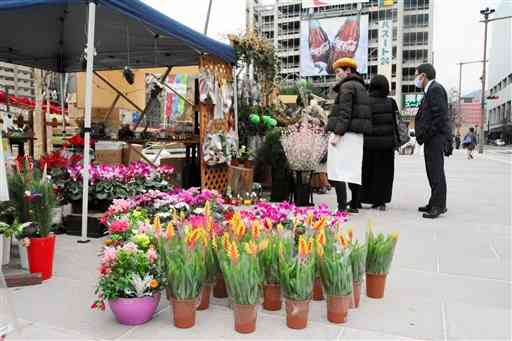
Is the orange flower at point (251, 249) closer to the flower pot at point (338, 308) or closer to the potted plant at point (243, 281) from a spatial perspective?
the potted plant at point (243, 281)

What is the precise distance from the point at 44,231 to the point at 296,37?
250 feet

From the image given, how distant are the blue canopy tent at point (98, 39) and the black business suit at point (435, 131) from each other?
2.88m

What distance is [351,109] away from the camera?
516 cm

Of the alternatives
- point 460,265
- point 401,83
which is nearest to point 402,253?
point 460,265

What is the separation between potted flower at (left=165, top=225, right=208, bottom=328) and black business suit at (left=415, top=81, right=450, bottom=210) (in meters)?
3.85

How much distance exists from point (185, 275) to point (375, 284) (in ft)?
4.06

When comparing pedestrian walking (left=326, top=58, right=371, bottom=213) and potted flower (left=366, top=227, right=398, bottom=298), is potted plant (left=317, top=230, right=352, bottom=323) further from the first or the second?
pedestrian walking (left=326, top=58, right=371, bottom=213)

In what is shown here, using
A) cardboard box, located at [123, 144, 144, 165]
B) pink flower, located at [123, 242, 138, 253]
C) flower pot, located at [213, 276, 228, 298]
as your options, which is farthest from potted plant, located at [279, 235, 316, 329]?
cardboard box, located at [123, 144, 144, 165]

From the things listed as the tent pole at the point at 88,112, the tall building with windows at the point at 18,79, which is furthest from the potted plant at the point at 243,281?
the tall building with windows at the point at 18,79

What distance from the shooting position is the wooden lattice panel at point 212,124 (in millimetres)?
6602

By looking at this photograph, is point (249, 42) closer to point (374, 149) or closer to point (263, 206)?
point (374, 149)

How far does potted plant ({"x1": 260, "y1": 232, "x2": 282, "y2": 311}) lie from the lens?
251cm

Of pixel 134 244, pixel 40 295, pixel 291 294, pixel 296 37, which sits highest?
pixel 296 37

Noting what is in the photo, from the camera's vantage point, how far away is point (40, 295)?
288 centimetres
